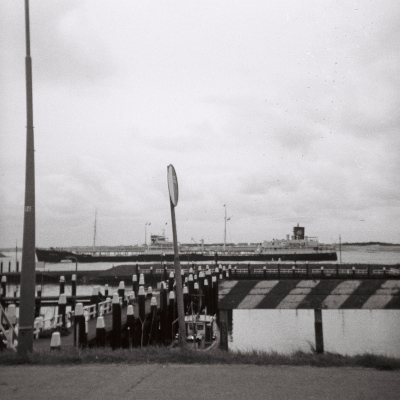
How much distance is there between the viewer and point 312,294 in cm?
684

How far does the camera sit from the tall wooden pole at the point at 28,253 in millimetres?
6691

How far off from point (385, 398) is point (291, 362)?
5.39 ft

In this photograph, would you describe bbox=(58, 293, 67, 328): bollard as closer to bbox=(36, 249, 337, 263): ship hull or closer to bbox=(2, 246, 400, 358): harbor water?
bbox=(2, 246, 400, 358): harbor water

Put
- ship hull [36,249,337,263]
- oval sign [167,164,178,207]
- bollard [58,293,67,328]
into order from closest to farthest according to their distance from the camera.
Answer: oval sign [167,164,178,207] < bollard [58,293,67,328] < ship hull [36,249,337,263]

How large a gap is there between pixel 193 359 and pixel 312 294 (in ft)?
6.93

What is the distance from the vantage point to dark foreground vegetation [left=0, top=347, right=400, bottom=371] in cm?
586

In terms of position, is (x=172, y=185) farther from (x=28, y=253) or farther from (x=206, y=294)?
(x=206, y=294)

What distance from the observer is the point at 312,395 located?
454 centimetres

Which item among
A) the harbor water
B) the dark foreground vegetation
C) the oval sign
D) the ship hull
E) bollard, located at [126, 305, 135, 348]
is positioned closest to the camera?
the dark foreground vegetation

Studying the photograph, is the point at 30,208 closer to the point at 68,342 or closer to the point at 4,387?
the point at 4,387

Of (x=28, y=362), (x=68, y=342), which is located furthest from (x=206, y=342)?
(x=28, y=362)

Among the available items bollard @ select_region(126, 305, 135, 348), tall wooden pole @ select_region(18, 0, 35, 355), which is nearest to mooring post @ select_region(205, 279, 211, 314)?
bollard @ select_region(126, 305, 135, 348)

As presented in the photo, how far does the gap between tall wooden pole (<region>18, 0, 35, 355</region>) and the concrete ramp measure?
9.70 ft

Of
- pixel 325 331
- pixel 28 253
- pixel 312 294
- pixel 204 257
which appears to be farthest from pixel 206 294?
pixel 204 257
